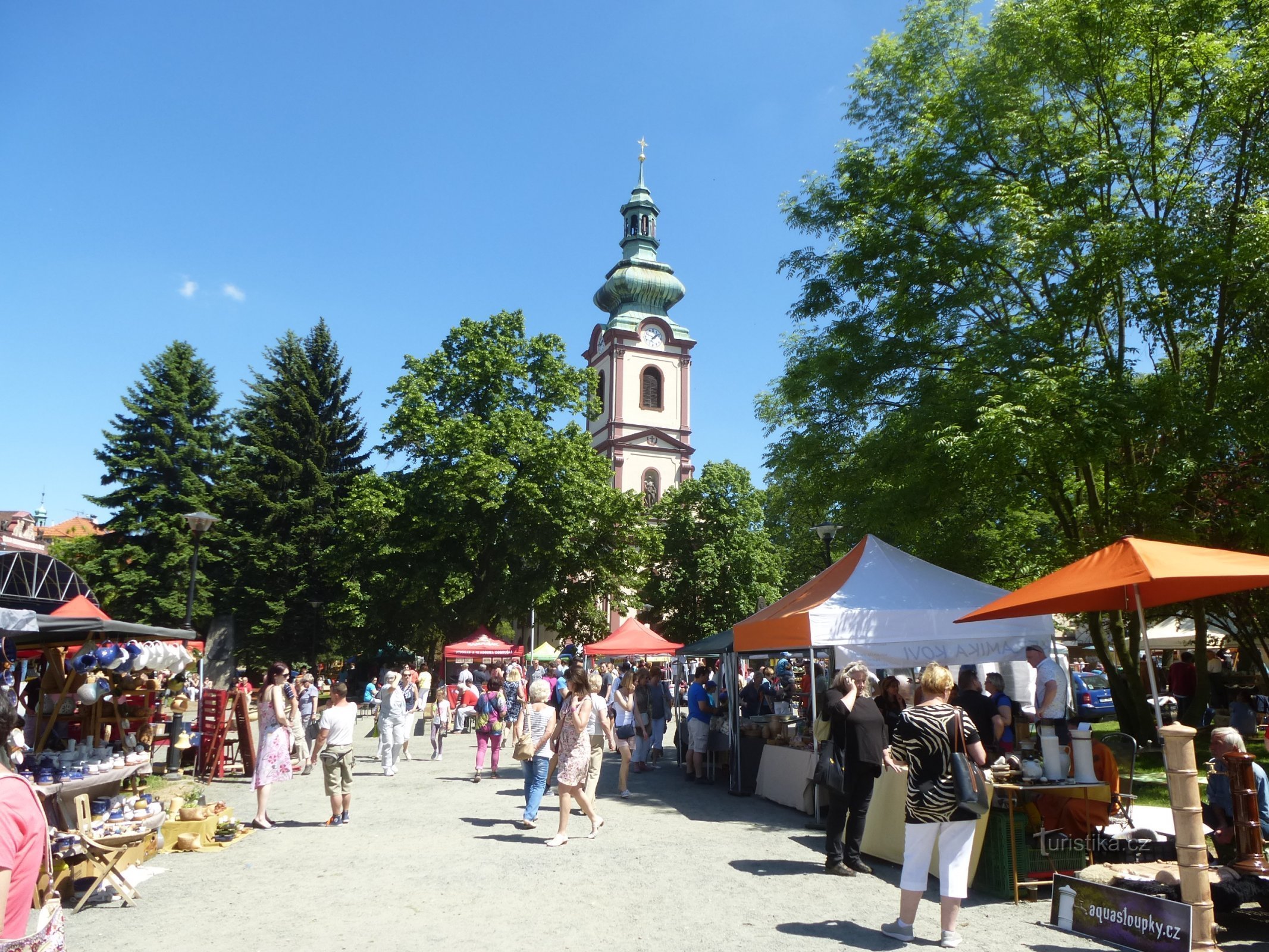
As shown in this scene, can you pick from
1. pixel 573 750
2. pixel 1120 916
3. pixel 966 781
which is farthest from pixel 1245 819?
pixel 573 750

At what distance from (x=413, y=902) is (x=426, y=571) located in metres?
23.8

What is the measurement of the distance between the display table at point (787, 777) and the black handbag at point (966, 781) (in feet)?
16.4

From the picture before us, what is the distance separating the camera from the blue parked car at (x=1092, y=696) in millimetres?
22117

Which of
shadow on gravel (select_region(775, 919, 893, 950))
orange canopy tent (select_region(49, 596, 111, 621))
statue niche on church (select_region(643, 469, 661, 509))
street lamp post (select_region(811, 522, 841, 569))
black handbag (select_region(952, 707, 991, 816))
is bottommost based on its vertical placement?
shadow on gravel (select_region(775, 919, 893, 950))

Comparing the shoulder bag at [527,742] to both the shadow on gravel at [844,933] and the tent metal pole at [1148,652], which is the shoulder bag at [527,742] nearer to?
the shadow on gravel at [844,933]

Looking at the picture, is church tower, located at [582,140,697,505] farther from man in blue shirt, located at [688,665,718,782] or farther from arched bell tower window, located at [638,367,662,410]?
man in blue shirt, located at [688,665,718,782]

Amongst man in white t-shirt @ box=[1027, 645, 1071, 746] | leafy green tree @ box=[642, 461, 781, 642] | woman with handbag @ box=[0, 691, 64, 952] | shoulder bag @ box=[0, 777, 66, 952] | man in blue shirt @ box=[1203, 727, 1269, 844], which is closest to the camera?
woman with handbag @ box=[0, 691, 64, 952]

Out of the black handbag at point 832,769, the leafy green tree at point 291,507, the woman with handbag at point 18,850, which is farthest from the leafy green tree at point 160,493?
the woman with handbag at point 18,850

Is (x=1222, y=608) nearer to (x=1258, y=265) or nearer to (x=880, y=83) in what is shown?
(x=1258, y=265)

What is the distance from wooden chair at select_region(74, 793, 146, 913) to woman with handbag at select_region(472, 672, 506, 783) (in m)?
7.33

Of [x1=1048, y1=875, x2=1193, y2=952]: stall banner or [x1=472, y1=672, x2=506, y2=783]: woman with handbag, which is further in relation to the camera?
[x1=472, y1=672, x2=506, y2=783]: woman with handbag

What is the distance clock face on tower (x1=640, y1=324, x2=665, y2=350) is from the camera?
5631 centimetres

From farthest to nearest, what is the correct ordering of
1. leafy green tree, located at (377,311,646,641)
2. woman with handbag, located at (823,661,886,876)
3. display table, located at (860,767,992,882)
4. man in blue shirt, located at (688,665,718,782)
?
leafy green tree, located at (377,311,646,641)
man in blue shirt, located at (688,665,718,782)
display table, located at (860,767,992,882)
woman with handbag, located at (823,661,886,876)

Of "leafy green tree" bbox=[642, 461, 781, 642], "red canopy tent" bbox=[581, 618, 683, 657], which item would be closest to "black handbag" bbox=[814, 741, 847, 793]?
"red canopy tent" bbox=[581, 618, 683, 657]
